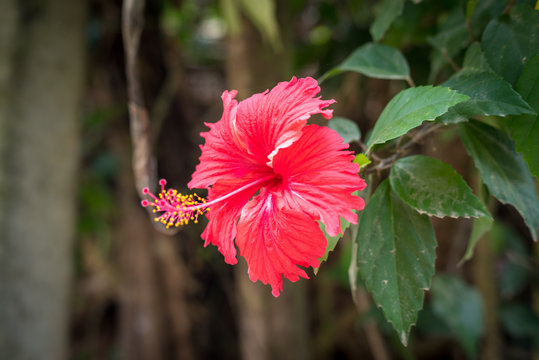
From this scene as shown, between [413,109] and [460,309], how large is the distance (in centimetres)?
110

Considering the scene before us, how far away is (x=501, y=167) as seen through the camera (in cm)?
52

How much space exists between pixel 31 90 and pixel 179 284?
1034mm

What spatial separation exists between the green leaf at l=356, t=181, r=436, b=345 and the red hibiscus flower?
0.10 metres

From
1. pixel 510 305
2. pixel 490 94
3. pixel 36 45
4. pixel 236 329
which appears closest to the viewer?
pixel 490 94

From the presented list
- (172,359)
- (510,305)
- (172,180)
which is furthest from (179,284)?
(510,305)

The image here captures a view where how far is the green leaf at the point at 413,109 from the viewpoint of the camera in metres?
0.40

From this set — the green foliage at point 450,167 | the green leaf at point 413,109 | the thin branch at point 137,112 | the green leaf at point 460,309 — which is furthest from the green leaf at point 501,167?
the green leaf at point 460,309

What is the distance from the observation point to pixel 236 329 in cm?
206

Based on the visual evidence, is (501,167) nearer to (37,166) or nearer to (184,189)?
(37,166)

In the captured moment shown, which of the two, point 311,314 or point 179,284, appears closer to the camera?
point 179,284

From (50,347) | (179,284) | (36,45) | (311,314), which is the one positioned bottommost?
(311,314)

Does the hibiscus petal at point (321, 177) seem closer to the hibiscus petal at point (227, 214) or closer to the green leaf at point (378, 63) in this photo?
the hibiscus petal at point (227, 214)

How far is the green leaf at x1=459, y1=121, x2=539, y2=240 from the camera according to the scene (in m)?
0.49

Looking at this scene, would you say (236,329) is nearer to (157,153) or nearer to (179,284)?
(179,284)
